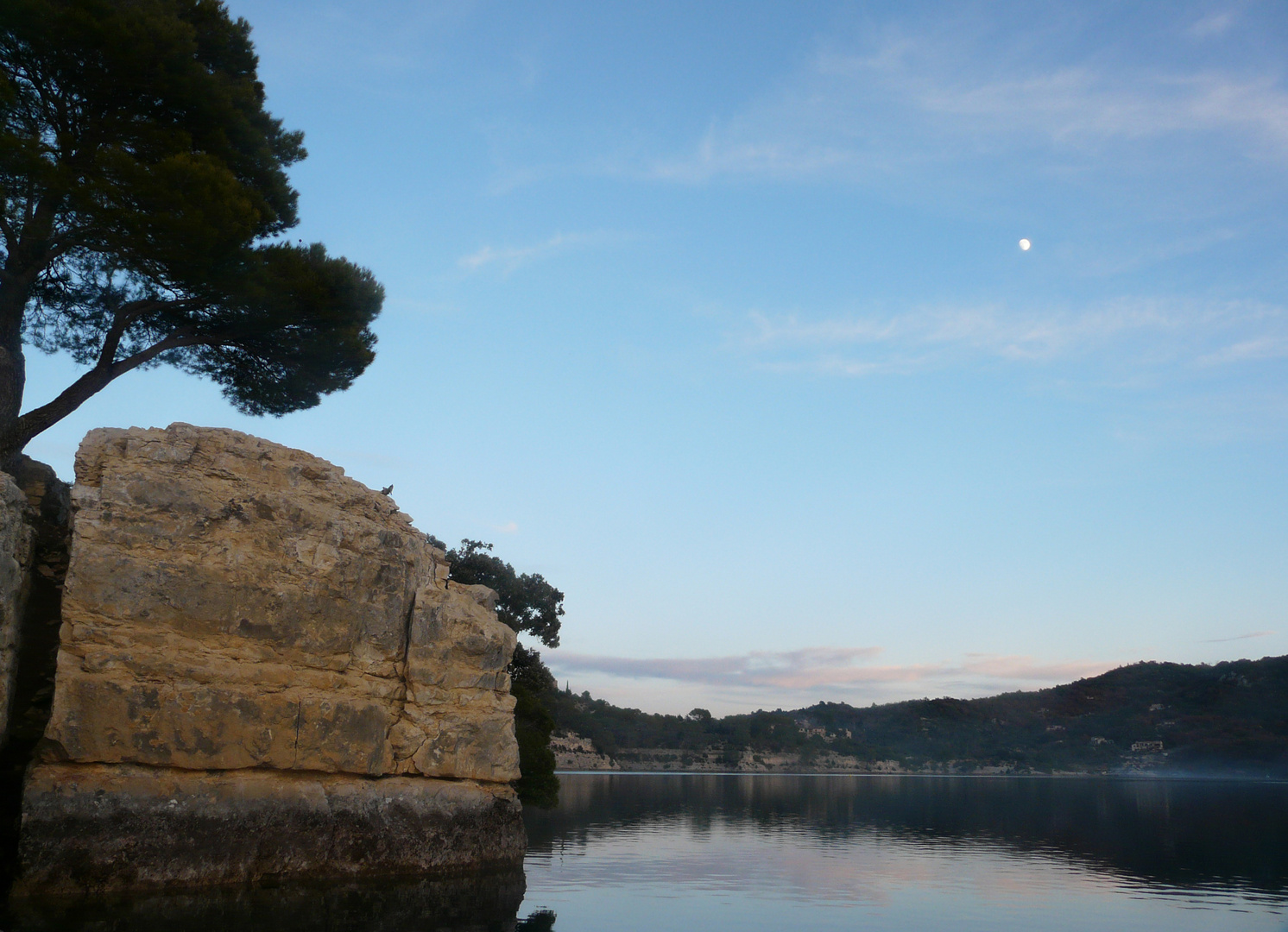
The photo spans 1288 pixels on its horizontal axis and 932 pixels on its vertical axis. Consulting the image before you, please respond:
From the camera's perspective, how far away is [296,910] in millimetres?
16734

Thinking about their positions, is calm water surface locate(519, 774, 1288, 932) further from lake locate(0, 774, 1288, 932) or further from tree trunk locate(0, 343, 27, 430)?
tree trunk locate(0, 343, 27, 430)

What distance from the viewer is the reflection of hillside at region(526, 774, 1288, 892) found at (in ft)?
102

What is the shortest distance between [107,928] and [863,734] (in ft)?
616

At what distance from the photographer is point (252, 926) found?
50.4ft

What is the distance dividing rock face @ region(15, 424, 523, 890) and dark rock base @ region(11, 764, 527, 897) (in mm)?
37

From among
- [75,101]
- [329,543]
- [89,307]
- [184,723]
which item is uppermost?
[75,101]

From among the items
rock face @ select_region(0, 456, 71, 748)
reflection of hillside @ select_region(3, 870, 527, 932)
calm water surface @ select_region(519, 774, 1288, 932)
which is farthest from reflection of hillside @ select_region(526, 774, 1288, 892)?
rock face @ select_region(0, 456, 71, 748)

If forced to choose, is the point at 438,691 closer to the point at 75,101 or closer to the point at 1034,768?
the point at 75,101

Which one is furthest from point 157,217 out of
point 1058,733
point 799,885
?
point 1058,733

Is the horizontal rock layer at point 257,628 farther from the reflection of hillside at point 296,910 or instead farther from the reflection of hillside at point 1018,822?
the reflection of hillside at point 1018,822

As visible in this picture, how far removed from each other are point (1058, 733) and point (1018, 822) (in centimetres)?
13908

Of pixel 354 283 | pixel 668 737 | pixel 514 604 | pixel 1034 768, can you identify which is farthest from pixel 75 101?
pixel 1034 768

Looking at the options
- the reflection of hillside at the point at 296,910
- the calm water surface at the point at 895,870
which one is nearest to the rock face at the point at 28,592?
the reflection of hillside at the point at 296,910

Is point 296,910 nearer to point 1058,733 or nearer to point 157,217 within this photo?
point 157,217
